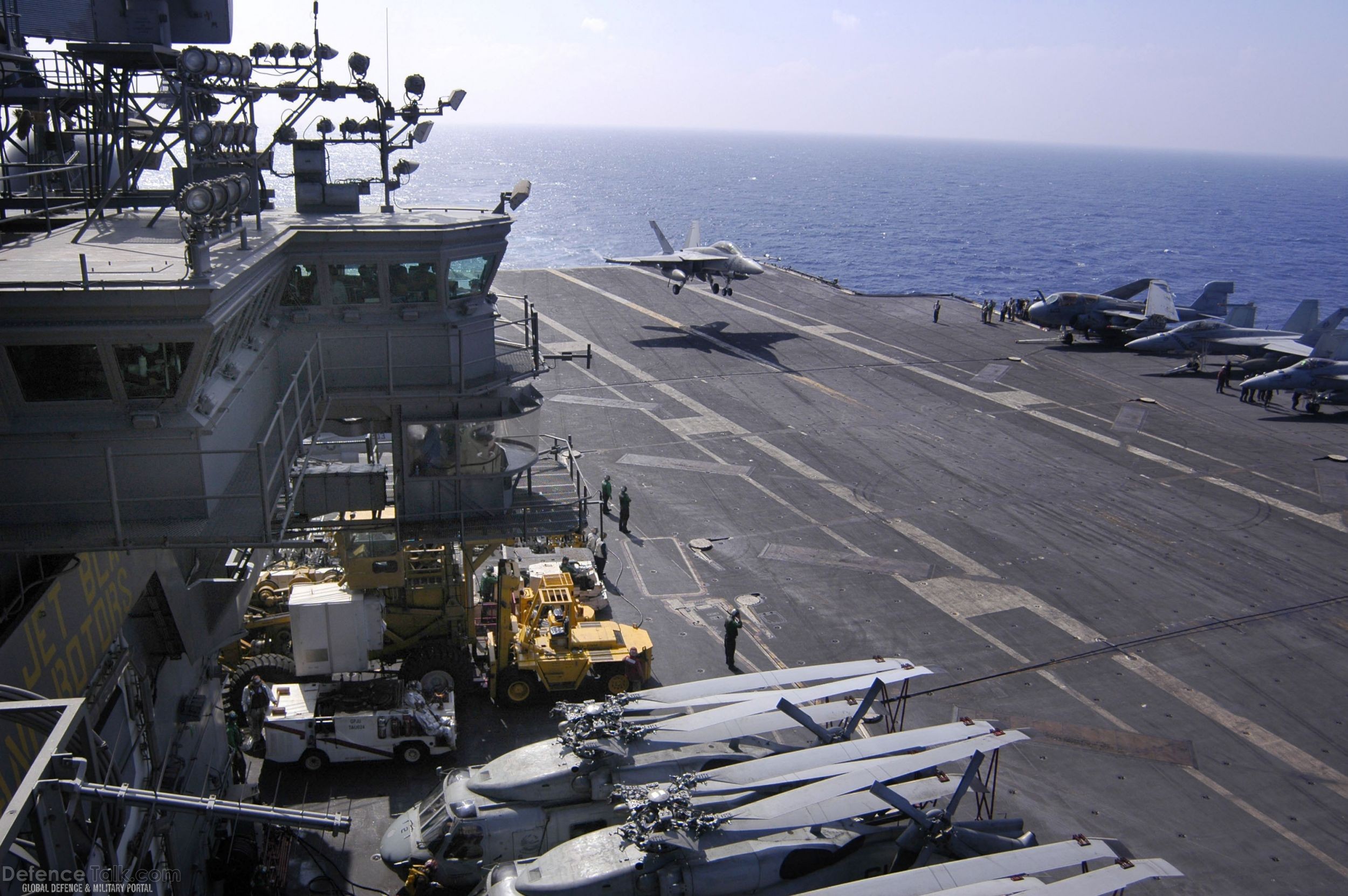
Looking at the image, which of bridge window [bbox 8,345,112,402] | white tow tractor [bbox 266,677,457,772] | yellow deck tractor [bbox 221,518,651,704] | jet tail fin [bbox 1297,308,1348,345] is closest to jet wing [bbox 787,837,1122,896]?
yellow deck tractor [bbox 221,518,651,704]

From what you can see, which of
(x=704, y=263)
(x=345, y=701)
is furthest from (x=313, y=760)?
(x=704, y=263)

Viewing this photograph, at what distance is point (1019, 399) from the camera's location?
48.2 metres

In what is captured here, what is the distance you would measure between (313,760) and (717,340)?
136ft

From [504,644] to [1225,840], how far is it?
15138 millimetres

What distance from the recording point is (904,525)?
32.9 metres

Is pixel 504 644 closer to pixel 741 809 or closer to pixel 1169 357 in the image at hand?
pixel 741 809

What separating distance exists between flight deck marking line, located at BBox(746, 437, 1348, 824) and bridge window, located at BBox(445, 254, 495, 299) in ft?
53.2

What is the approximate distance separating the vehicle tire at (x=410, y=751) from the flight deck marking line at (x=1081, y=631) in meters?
15.1

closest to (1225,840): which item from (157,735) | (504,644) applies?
(504,644)

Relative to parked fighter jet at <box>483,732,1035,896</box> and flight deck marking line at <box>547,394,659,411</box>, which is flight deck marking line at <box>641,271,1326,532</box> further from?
parked fighter jet at <box>483,732,1035,896</box>

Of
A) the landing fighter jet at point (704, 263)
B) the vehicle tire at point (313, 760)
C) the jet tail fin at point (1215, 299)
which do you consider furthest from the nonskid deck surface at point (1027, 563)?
the jet tail fin at point (1215, 299)

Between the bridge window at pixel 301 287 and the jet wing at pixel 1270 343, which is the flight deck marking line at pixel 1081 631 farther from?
the jet wing at pixel 1270 343

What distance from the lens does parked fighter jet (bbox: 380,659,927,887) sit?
15.8m

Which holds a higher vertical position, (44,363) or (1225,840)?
(44,363)
